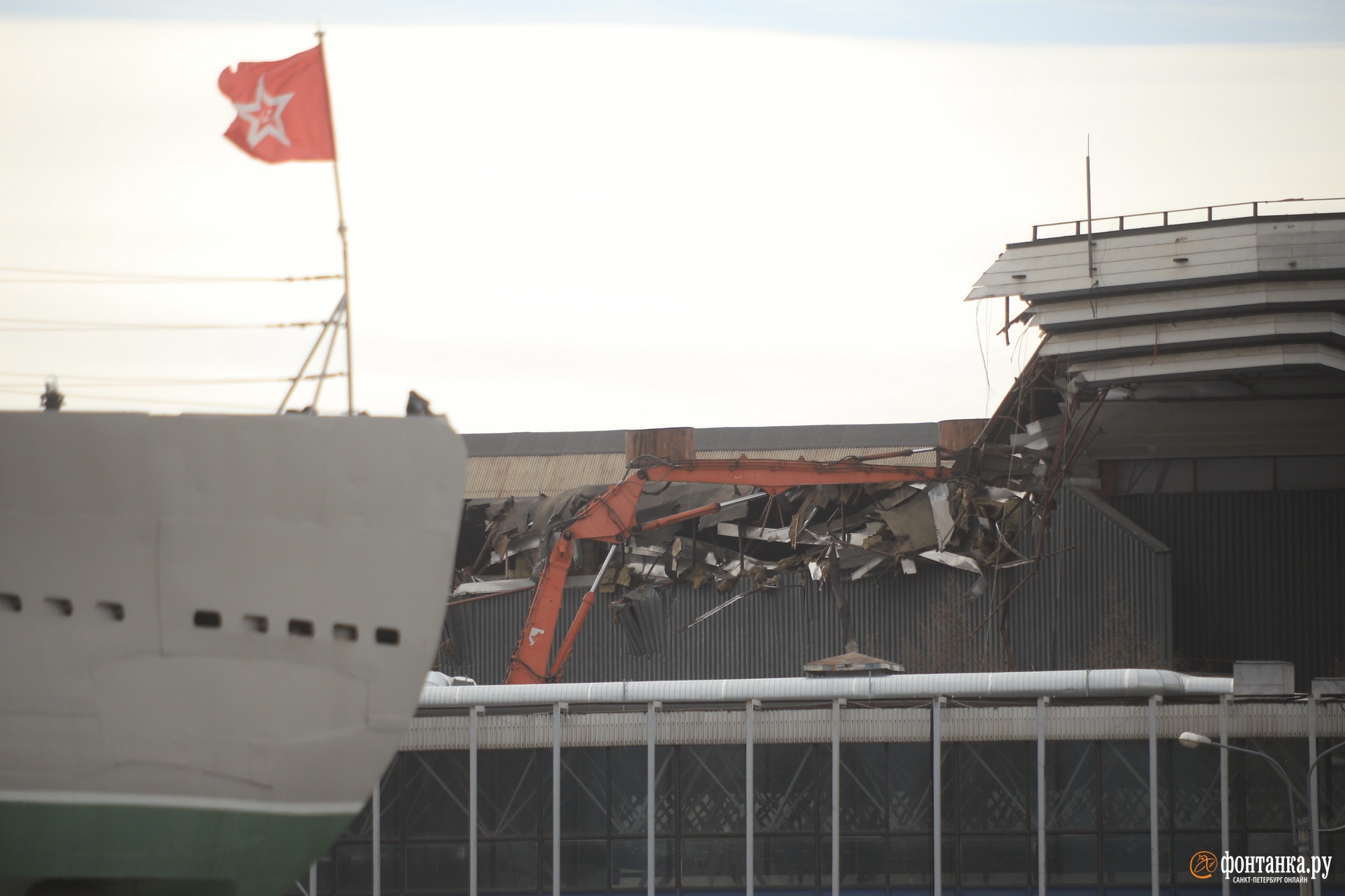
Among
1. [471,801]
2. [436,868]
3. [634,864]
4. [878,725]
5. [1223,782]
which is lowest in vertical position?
[436,868]

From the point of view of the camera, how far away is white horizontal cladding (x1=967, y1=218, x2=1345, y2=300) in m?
30.2

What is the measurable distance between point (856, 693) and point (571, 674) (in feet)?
48.2

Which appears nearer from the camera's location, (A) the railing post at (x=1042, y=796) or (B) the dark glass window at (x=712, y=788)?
(A) the railing post at (x=1042, y=796)

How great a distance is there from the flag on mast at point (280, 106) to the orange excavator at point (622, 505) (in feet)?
51.4

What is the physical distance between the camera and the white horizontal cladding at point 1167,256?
3025 centimetres

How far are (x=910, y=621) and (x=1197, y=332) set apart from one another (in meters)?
9.97

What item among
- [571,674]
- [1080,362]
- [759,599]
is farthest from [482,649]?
[1080,362]

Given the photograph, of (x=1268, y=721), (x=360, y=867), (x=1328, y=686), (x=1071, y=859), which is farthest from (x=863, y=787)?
(x=1328, y=686)

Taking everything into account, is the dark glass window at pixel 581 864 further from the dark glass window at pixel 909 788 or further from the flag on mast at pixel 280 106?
the flag on mast at pixel 280 106

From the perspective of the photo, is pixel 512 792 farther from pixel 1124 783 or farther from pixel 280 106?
pixel 280 106

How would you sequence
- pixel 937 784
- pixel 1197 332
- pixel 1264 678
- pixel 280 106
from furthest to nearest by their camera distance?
1. pixel 1197 332
2. pixel 1264 678
3. pixel 937 784
4. pixel 280 106

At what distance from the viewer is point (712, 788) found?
79.9 feet

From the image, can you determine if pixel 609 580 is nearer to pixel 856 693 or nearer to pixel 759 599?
pixel 759 599

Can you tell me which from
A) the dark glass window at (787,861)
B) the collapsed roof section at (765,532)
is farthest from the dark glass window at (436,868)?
the collapsed roof section at (765,532)
